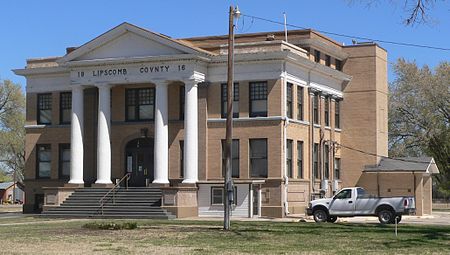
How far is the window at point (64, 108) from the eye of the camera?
5231 cm

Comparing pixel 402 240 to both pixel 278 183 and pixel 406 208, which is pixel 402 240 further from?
pixel 278 183

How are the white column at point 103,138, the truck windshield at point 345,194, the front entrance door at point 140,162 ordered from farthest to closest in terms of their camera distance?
the front entrance door at point 140,162
the white column at point 103,138
the truck windshield at point 345,194

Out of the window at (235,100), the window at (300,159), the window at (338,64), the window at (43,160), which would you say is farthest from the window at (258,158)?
the window at (43,160)

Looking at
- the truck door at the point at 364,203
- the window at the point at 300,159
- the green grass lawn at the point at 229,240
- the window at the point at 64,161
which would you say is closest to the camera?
the green grass lawn at the point at 229,240

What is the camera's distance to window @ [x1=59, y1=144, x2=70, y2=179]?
171 ft

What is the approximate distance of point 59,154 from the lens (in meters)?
52.4

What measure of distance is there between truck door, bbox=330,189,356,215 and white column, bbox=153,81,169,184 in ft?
34.8

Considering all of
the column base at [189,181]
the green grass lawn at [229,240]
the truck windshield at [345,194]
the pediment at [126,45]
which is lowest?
the green grass lawn at [229,240]

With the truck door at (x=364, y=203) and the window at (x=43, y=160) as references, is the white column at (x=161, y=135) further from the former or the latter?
the truck door at (x=364, y=203)

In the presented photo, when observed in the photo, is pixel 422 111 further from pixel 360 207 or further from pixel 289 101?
pixel 360 207

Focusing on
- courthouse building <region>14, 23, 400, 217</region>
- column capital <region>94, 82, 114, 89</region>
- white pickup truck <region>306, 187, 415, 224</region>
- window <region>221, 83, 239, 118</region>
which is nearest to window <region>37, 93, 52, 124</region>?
courthouse building <region>14, 23, 400, 217</region>

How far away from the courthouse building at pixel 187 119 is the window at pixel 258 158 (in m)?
0.06

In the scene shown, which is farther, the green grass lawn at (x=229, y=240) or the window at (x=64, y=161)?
the window at (x=64, y=161)

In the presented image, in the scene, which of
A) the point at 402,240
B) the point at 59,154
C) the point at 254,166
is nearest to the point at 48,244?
the point at 402,240
